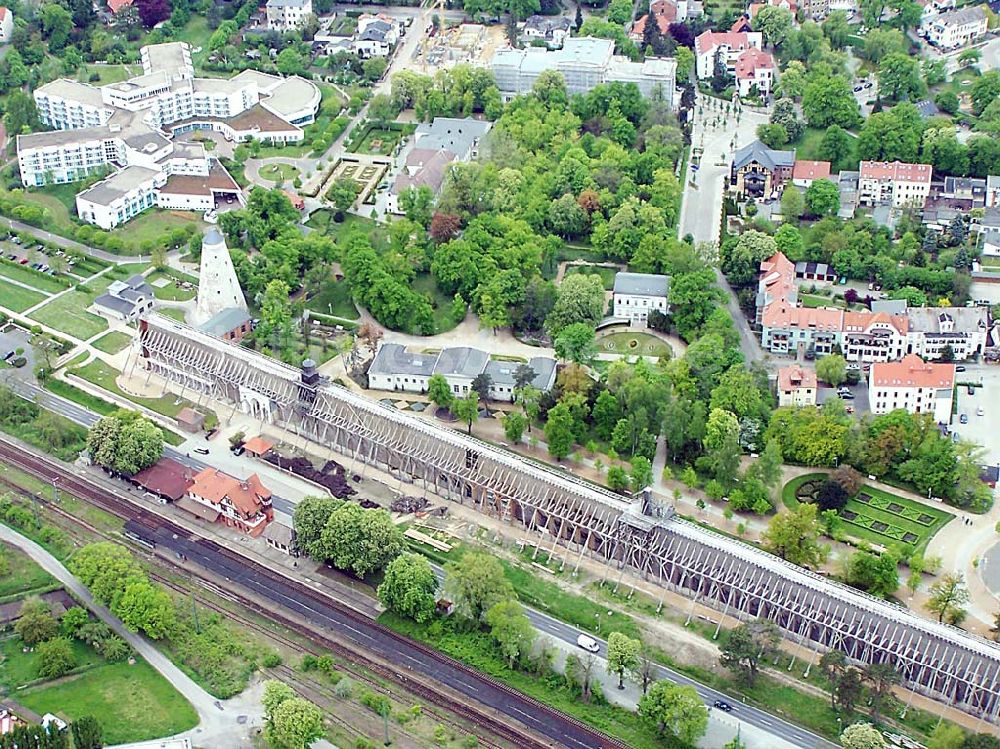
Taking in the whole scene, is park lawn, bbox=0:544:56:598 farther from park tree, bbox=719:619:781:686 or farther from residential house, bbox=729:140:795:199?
residential house, bbox=729:140:795:199

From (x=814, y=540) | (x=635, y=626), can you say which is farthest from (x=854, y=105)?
(x=635, y=626)

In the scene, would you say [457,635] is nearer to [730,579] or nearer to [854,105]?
[730,579]

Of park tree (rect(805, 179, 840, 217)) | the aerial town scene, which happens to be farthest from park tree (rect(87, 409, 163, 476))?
park tree (rect(805, 179, 840, 217))

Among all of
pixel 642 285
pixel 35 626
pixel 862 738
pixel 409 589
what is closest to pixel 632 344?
pixel 642 285

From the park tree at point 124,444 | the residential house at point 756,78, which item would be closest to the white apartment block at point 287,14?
the residential house at point 756,78

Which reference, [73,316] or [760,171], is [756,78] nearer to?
[760,171]

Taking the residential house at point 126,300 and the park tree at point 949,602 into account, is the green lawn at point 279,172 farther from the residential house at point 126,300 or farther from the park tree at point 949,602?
the park tree at point 949,602
